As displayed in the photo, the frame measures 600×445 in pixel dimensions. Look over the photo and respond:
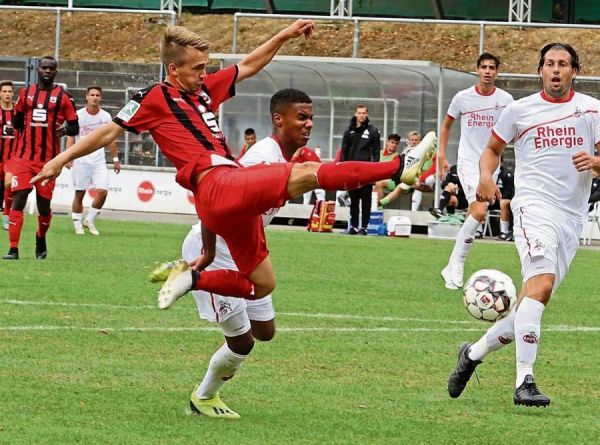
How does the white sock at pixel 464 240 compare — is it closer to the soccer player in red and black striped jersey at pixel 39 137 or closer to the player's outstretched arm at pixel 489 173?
the soccer player in red and black striped jersey at pixel 39 137

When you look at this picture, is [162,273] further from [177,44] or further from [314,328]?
[314,328]

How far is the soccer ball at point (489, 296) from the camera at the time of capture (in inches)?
332

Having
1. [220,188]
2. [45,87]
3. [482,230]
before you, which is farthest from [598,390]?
[482,230]

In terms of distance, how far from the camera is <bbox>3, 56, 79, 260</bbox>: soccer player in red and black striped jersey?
53.9 ft

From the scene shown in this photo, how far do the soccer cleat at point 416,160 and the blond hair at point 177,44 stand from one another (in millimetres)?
1333

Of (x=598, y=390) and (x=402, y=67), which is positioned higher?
(x=402, y=67)

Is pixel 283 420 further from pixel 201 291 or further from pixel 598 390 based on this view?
pixel 598 390

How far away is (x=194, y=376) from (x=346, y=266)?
29.1 ft

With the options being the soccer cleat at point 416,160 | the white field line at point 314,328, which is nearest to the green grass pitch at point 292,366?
the white field line at point 314,328

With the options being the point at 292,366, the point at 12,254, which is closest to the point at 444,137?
the point at 12,254

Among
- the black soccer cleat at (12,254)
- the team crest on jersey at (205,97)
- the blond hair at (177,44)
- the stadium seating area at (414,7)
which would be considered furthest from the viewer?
the stadium seating area at (414,7)

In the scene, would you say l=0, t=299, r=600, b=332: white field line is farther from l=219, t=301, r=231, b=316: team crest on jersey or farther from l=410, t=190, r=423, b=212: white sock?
l=410, t=190, r=423, b=212: white sock

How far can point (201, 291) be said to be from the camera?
739 centimetres

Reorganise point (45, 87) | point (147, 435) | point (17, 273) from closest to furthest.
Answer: point (147, 435) < point (17, 273) < point (45, 87)
